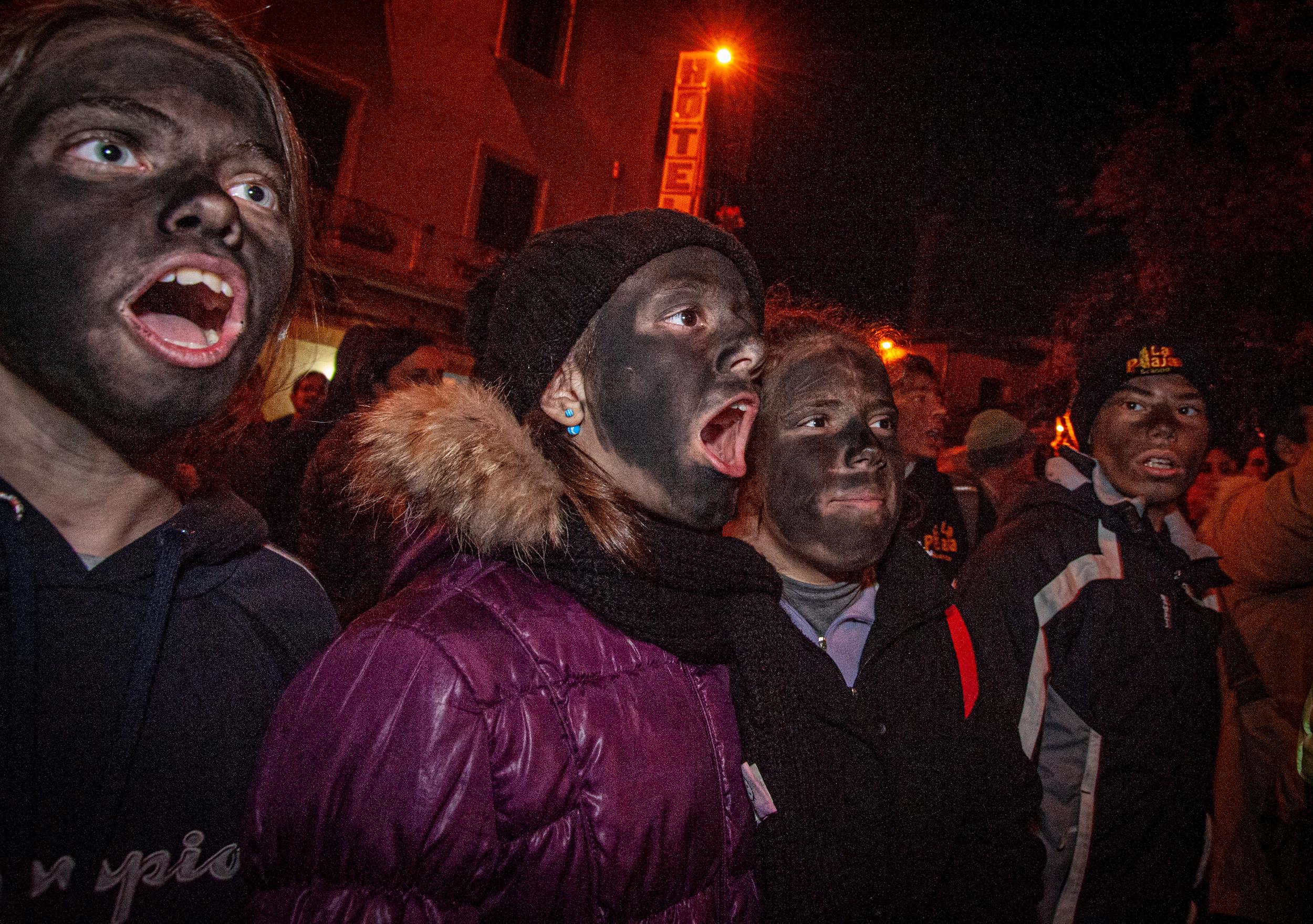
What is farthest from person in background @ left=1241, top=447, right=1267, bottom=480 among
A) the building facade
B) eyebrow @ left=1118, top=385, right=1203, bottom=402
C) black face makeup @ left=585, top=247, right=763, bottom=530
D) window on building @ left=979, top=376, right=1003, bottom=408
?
window on building @ left=979, top=376, right=1003, bottom=408

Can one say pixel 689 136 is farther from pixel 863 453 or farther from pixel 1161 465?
pixel 863 453

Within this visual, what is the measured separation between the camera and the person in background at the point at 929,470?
4.69 meters

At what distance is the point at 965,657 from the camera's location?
2275 millimetres

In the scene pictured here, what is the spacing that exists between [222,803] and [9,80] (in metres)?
1.34

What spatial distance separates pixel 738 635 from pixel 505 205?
54.5ft

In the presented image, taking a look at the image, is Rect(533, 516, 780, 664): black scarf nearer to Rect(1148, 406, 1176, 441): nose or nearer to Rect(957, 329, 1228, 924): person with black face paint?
Rect(957, 329, 1228, 924): person with black face paint

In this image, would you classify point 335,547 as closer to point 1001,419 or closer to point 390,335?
point 390,335

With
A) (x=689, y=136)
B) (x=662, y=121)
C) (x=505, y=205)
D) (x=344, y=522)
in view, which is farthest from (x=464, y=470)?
(x=662, y=121)

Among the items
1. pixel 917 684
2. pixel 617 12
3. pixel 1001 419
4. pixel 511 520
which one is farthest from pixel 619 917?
pixel 617 12

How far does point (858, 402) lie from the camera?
7.48 feet

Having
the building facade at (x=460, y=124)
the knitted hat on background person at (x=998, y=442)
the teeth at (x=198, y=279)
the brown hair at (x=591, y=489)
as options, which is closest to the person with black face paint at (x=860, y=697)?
the brown hair at (x=591, y=489)

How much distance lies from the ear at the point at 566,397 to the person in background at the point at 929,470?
331 cm

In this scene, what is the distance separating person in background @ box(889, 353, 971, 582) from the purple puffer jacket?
11.8 feet

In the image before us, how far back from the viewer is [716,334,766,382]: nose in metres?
1.76
